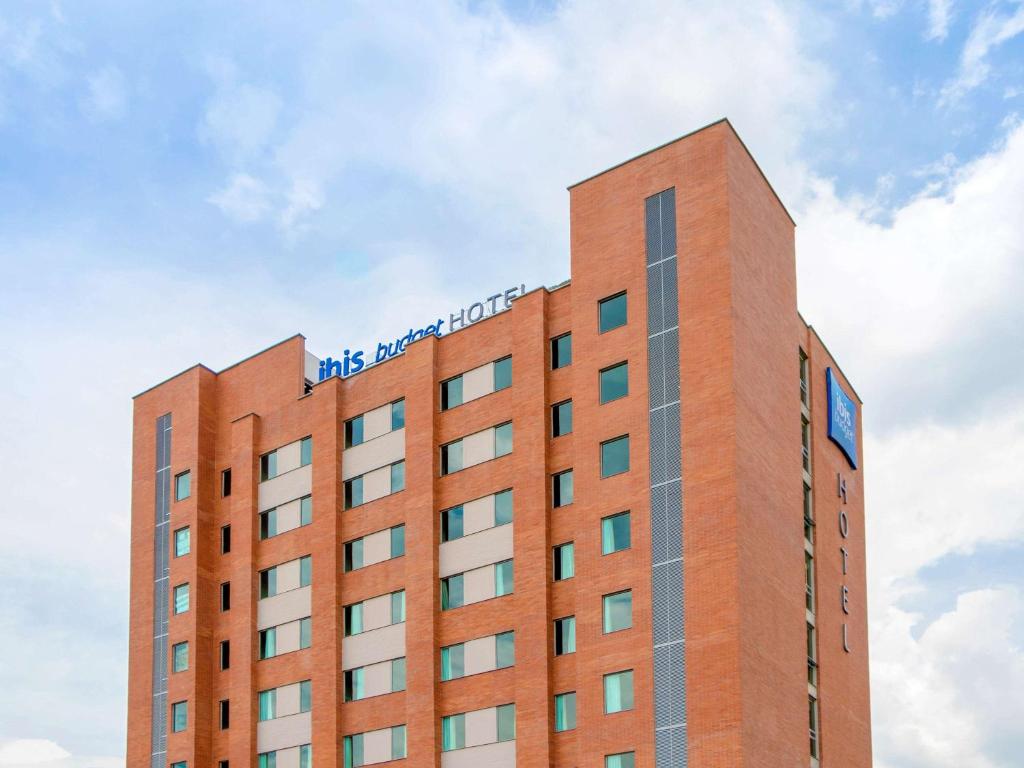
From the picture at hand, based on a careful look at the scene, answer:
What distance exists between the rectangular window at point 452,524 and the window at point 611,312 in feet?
38.1

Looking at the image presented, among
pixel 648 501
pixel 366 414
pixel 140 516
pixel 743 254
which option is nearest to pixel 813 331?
pixel 743 254

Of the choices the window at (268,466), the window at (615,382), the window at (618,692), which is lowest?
the window at (618,692)

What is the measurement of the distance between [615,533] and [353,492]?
18.1 metres

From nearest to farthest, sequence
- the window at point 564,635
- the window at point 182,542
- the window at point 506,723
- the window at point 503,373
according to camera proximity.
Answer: the window at point 564,635 → the window at point 506,723 → the window at point 503,373 → the window at point 182,542

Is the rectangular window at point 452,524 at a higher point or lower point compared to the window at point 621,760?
higher

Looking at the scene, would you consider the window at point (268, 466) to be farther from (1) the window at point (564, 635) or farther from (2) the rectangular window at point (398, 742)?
(1) the window at point (564, 635)

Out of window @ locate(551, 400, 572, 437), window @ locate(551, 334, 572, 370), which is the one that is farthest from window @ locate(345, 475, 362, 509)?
window @ locate(551, 334, 572, 370)

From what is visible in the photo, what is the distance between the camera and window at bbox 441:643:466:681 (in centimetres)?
6825

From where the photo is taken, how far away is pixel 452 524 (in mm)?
70812

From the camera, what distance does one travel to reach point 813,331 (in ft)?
247

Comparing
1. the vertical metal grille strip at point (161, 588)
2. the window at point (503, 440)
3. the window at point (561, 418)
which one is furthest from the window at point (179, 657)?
the window at point (561, 418)

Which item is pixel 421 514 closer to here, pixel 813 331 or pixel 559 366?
pixel 559 366

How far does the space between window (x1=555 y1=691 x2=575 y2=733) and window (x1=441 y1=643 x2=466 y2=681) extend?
5.91 m

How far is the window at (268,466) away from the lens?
80.2 m
